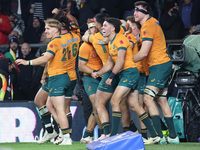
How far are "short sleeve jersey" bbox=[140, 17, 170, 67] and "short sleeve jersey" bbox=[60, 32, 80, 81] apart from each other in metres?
1.24

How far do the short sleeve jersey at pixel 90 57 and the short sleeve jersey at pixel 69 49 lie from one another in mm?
182

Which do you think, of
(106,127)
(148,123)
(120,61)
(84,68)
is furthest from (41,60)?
(148,123)

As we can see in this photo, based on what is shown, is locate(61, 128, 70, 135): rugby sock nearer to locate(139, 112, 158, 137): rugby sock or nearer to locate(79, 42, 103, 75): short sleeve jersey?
locate(79, 42, 103, 75): short sleeve jersey

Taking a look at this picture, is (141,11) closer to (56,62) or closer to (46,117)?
(56,62)

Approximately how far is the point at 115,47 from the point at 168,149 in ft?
5.99

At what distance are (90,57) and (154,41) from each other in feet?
4.28

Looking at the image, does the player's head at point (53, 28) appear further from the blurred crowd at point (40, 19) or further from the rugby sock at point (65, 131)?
the blurred crowd at point (40, 19)

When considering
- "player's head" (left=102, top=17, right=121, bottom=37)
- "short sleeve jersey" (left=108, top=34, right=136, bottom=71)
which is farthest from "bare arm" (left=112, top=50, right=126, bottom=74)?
"player's head" (left=102, top=17, right=121, bottom=37)

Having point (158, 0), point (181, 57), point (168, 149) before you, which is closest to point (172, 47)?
point (181, 57)

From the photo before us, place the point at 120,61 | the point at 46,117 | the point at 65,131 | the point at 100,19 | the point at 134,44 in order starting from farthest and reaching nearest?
the point at 46,117
the point at 100,19
the point at 134,44
the point at 65,131
the point at 120,61

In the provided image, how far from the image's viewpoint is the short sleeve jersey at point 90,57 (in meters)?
9.55

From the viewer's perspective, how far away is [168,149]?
793 cm

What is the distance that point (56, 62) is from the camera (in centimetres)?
922

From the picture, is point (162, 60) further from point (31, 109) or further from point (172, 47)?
point (31, 109)
